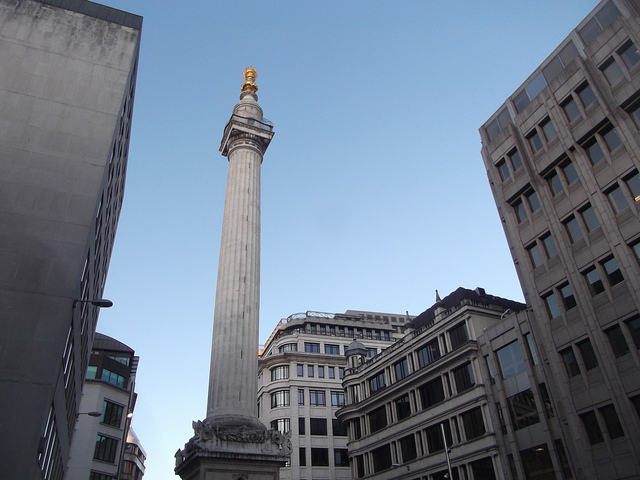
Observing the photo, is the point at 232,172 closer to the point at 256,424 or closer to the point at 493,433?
the point at 256,424

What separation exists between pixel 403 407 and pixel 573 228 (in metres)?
27.0

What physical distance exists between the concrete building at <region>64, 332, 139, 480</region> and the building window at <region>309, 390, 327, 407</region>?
2573cm

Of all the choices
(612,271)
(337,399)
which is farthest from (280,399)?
(612,271)

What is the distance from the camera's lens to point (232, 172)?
150 feet

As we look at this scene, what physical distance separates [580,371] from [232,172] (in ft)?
98.9

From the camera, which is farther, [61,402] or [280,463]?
[280,463]

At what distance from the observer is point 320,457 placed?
241 ft

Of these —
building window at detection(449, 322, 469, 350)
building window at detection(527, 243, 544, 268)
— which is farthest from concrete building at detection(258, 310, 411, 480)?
building window at detection(527, 243, 544, 268)

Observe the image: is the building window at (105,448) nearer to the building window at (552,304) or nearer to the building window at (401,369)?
the building window at (401,369)

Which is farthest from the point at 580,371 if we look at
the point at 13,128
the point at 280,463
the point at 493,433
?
the point at 13,128

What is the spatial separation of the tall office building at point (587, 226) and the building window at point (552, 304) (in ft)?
0.25

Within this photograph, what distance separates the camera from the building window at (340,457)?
7350cm

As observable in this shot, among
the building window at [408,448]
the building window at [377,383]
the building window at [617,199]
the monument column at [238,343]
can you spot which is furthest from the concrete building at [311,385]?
the building window at [617,199]

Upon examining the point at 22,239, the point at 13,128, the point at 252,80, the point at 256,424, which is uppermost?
the point at 252,80
